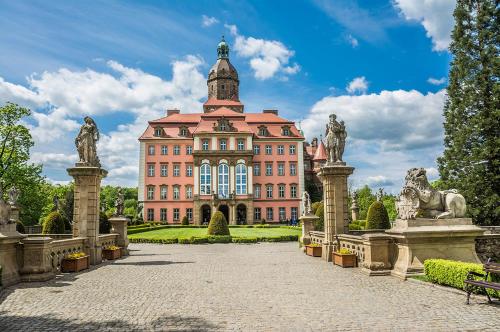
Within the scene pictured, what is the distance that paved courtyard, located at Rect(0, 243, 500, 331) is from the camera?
19.2 feet

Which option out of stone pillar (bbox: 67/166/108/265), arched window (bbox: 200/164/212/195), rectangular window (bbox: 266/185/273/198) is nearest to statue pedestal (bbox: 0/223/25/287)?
stone pillar (bbox: 67/166/108/265)

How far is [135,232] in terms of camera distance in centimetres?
3625

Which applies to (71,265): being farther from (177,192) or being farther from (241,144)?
(177,192)

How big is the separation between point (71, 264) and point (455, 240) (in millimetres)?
10499

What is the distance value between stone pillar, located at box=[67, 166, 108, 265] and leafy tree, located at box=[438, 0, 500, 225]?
20.9 metres

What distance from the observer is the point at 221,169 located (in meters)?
53.1

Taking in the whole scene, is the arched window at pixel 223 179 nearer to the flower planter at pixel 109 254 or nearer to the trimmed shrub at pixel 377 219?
the trimmed shrub at pixel 377 219

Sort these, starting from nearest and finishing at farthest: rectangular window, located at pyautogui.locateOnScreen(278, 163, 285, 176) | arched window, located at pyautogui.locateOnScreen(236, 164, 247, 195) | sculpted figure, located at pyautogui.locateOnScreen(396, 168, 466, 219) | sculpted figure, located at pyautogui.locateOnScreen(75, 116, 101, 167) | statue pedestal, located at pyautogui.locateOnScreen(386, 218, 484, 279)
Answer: statue pedestal, located at pyautogui.locateOnScreen(386, 218, 484, 279), sculpted figure, located at pyautogui.locateOnScreen(396, 168, 466, 219), sculpted figure, located at pyautogui.locateOnScreen(75, 116, 101, 167), arched window, located at pyautogui.locateOnScreen(236, 164, 247, 195), rectangular window, located at pyautogui.locateOnScreen(278, 163, 285, 176)

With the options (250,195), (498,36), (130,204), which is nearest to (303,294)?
(498,36)

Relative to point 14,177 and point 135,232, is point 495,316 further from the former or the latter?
point 14,177

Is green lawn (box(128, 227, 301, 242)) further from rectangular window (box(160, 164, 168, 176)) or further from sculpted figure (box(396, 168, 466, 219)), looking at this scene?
rectangular window (box(160, 164, 168, 176))

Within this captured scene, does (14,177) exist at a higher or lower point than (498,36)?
lower

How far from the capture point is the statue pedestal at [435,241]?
9.45 meters

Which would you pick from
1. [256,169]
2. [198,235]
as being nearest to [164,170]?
[256,169]
